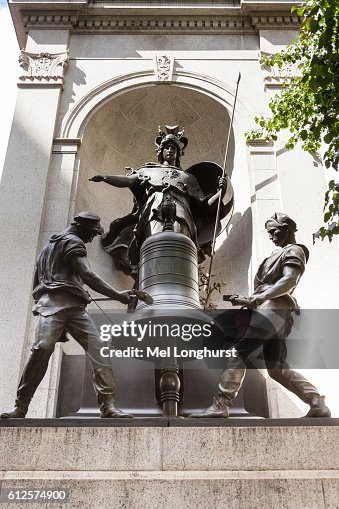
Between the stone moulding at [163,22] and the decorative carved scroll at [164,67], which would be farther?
the stone moulding at [163,22]

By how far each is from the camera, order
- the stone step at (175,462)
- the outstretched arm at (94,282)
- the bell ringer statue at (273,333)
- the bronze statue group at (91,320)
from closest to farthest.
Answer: the stone step at (175,462), the bronze statue group at (91,320), the outstretched arm at (94,282), the bell ringer statue at (273,333)

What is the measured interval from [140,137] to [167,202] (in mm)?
5854

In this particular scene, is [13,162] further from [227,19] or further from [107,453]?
[107,453]

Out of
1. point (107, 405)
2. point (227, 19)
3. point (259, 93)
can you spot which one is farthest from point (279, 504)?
point (227, 19)

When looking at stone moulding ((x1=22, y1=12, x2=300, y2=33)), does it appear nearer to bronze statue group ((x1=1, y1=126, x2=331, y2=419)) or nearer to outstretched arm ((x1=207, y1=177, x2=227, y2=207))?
outstretched arm ((x1=207, y1=177, x2=227, y2=207))

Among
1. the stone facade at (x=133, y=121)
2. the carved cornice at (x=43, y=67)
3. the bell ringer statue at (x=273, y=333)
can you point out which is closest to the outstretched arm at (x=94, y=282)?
the bell ringer statue at (x=273, y=333)

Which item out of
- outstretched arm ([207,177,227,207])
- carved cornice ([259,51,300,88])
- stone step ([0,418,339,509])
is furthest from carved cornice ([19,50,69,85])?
stone step ([0,418,339,509])

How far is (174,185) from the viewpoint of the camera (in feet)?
35.0

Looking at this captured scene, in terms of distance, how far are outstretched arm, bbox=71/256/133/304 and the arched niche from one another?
17.5ft

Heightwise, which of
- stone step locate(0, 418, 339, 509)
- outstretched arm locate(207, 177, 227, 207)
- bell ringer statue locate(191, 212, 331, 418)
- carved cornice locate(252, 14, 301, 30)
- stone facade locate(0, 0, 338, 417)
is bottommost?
stone step locate(0, 418, 339, 509)

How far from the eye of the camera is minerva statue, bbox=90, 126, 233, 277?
10164 mm

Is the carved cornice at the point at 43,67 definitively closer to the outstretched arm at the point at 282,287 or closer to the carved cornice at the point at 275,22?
the carved cornice at the point at 275,22

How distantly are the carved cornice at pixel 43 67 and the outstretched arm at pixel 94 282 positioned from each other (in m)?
7.71

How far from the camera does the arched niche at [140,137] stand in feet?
43.8
